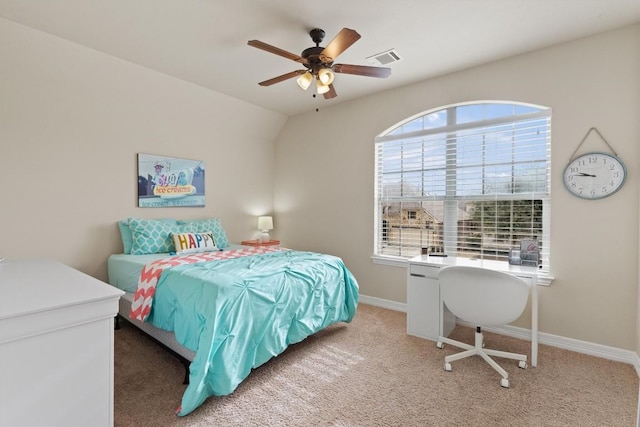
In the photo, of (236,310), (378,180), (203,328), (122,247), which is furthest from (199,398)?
(378,180)

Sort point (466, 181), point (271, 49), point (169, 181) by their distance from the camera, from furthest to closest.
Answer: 1. point (169, 181)
2. point (466, 181)
3. point (271, 49)

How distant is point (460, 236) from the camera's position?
3.37m

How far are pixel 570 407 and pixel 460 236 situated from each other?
5.76 feet

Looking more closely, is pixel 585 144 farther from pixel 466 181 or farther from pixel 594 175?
pixel 466 181

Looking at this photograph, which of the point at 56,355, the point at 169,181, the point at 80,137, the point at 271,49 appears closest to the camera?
the point at 56,355

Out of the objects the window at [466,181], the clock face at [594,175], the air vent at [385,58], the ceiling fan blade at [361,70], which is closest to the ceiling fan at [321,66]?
the ceiling fan blade at [361,70]

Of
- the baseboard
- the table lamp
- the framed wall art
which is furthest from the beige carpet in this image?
the table lamp

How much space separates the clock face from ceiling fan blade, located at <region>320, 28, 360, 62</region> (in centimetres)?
220

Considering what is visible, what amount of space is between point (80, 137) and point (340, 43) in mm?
2824

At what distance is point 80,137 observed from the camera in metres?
3.12

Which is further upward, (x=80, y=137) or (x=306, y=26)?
(x=306, y=26)

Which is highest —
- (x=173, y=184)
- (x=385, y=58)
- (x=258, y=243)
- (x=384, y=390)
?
(x=385, y=58)

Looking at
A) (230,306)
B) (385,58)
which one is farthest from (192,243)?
(385,58)

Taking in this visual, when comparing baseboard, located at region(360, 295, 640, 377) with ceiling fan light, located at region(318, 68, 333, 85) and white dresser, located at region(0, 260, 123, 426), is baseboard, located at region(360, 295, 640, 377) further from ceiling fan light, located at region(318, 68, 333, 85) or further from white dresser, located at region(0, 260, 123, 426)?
white dresser, located at region(0, 260, 123, 426)
